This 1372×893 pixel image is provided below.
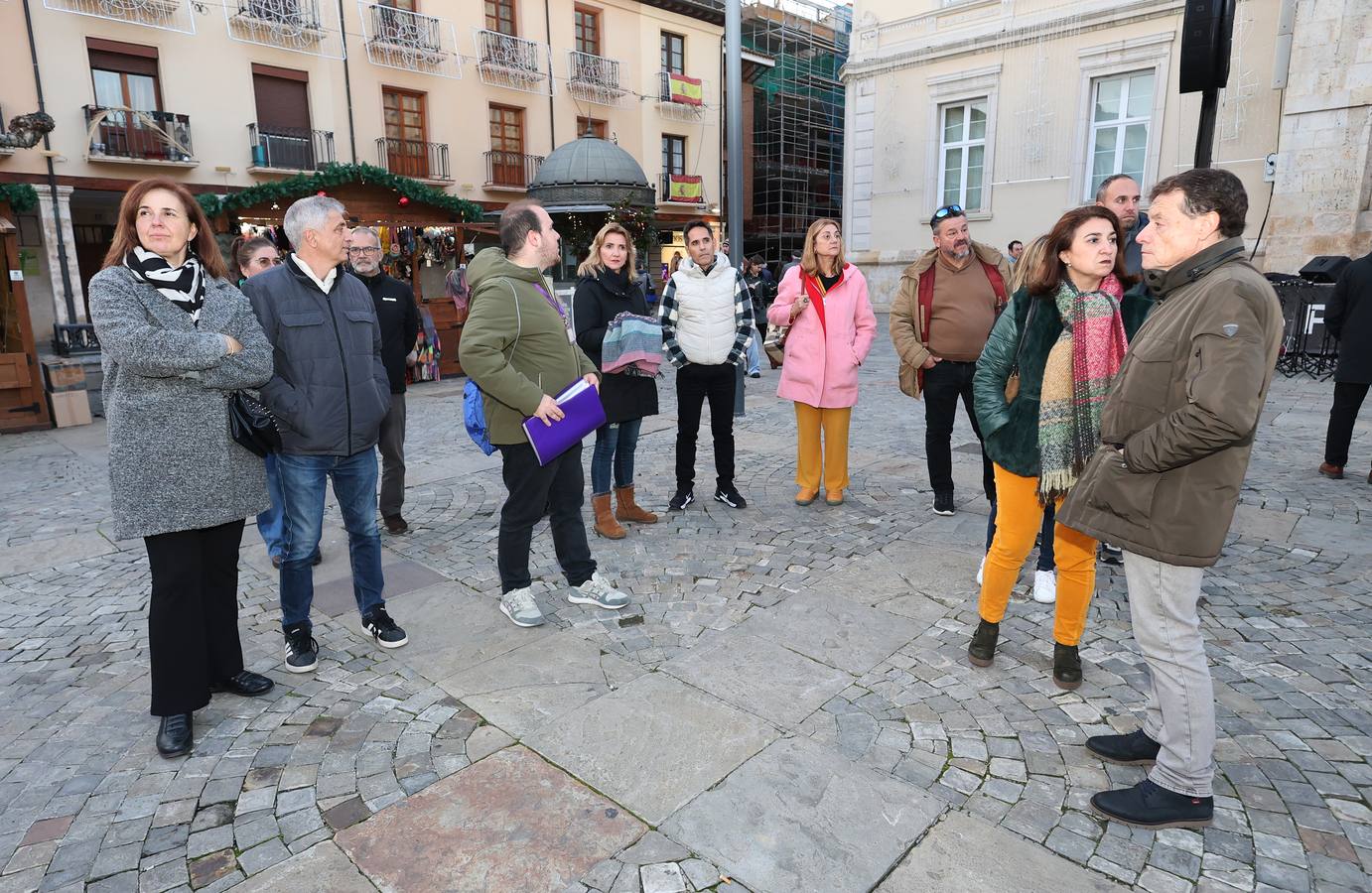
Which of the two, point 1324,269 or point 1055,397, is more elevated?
point 1324,269

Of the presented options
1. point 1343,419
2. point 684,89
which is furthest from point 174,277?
point 684,89

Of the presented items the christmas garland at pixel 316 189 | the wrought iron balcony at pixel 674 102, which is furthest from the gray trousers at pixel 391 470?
the wrought iron balcony at pixel 674 102

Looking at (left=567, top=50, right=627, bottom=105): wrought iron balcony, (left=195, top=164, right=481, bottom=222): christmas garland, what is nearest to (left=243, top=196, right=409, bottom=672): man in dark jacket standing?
(left=195, top=164, right=481, bottom=222): christmas garland

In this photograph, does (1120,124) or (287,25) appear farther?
(1120,124)

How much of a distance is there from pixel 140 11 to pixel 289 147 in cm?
358

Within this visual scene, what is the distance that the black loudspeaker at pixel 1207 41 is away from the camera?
4.48m

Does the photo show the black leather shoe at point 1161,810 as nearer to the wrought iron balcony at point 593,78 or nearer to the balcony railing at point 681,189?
the wrought iron balcony at point 593,78

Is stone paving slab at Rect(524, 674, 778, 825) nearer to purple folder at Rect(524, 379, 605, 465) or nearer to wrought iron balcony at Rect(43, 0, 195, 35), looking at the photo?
purple folder at Rect(524, 379, 605, 465)

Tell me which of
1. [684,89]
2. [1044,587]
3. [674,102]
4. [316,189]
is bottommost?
[1044,587]

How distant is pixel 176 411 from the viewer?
287 cm

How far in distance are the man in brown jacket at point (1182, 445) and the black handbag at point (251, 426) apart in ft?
9.35

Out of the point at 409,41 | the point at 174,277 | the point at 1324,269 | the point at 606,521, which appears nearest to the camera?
the point at 174,277

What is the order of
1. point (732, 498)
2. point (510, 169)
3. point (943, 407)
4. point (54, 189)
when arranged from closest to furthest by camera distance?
point (943, 407) < point (732, 498) < point (54, 189) < point (510, 169)

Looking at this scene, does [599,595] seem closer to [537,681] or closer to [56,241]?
[537,681]
